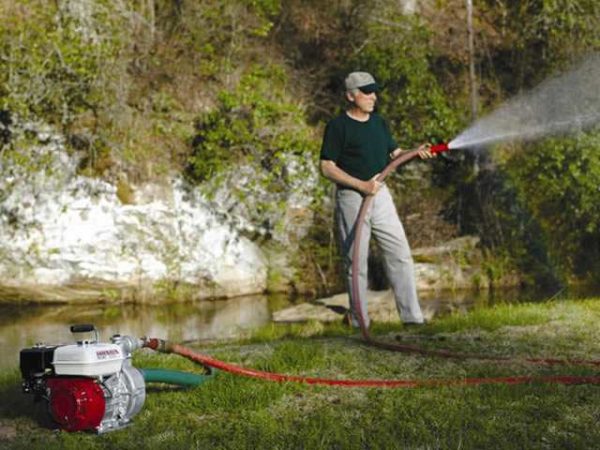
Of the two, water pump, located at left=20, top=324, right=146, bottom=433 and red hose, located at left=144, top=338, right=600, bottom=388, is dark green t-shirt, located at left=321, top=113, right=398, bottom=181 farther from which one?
water pump, located at left=20, top=324, right=146, bottom=433

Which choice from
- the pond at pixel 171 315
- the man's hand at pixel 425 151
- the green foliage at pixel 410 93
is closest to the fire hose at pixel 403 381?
the man's hand at pixel 425 151

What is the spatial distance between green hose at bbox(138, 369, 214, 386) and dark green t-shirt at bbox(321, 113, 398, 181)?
2.34 m

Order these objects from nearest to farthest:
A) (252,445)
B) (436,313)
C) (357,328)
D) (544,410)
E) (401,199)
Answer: (252,445)
(544,410)
(357,328)
(436,313)
(401,199)

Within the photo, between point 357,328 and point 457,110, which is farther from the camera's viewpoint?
point 457,110

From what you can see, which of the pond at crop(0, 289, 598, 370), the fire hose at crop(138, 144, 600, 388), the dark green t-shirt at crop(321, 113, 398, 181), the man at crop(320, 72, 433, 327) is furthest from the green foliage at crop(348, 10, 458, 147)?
the fire hose at crop(138, 144, 600, 388)

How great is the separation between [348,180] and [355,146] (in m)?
0.27

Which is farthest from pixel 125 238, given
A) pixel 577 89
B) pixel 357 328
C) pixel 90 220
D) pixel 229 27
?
pixel 577 89

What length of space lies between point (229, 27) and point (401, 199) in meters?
3.44

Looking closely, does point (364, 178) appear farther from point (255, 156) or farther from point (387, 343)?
point (255, 156)

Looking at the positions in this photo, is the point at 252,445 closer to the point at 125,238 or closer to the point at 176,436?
the point at 176,436

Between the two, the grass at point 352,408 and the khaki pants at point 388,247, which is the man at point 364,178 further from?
the grass at point 352,408

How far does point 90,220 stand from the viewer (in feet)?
37.1

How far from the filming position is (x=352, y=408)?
4059mm

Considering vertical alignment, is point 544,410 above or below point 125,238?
below
